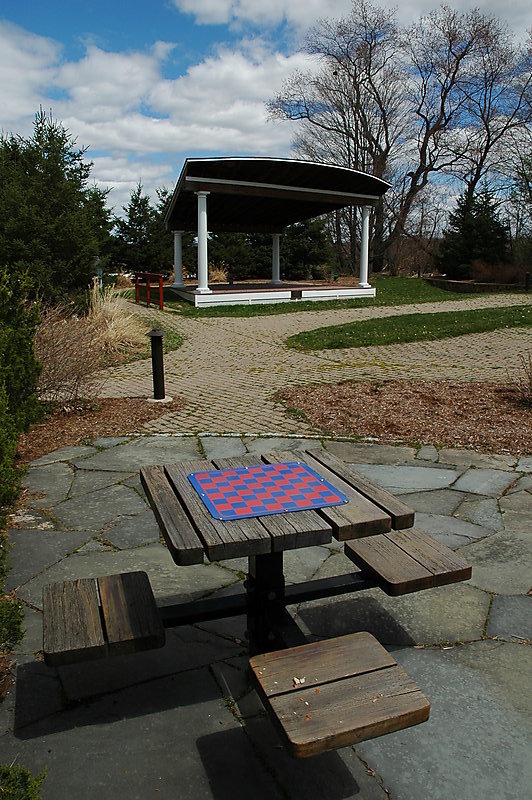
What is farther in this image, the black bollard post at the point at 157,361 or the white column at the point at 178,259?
the white column at the point at 178,259

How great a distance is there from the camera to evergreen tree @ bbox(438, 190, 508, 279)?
30625mm

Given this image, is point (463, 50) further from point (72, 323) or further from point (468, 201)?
point (72, 323)

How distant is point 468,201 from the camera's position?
32.8m

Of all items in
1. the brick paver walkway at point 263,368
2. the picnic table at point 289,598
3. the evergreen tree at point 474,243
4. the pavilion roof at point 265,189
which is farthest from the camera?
the evergreen tree at point 474,243

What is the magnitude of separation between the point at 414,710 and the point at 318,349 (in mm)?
10022

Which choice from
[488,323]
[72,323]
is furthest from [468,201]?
[72,323]

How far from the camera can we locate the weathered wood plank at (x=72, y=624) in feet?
6.61

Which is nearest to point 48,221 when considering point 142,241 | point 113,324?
point 113,324

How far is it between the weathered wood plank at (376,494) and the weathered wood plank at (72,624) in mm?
1038

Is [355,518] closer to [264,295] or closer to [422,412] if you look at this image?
[422,412]

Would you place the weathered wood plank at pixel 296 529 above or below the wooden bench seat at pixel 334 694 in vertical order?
above

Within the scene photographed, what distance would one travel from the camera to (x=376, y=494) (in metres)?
2.37

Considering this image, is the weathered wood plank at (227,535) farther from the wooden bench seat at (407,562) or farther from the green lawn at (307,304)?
the green lawn at (307,304)

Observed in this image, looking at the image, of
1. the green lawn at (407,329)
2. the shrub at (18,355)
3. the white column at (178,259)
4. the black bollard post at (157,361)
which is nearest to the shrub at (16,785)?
the shrub at (18,355)
